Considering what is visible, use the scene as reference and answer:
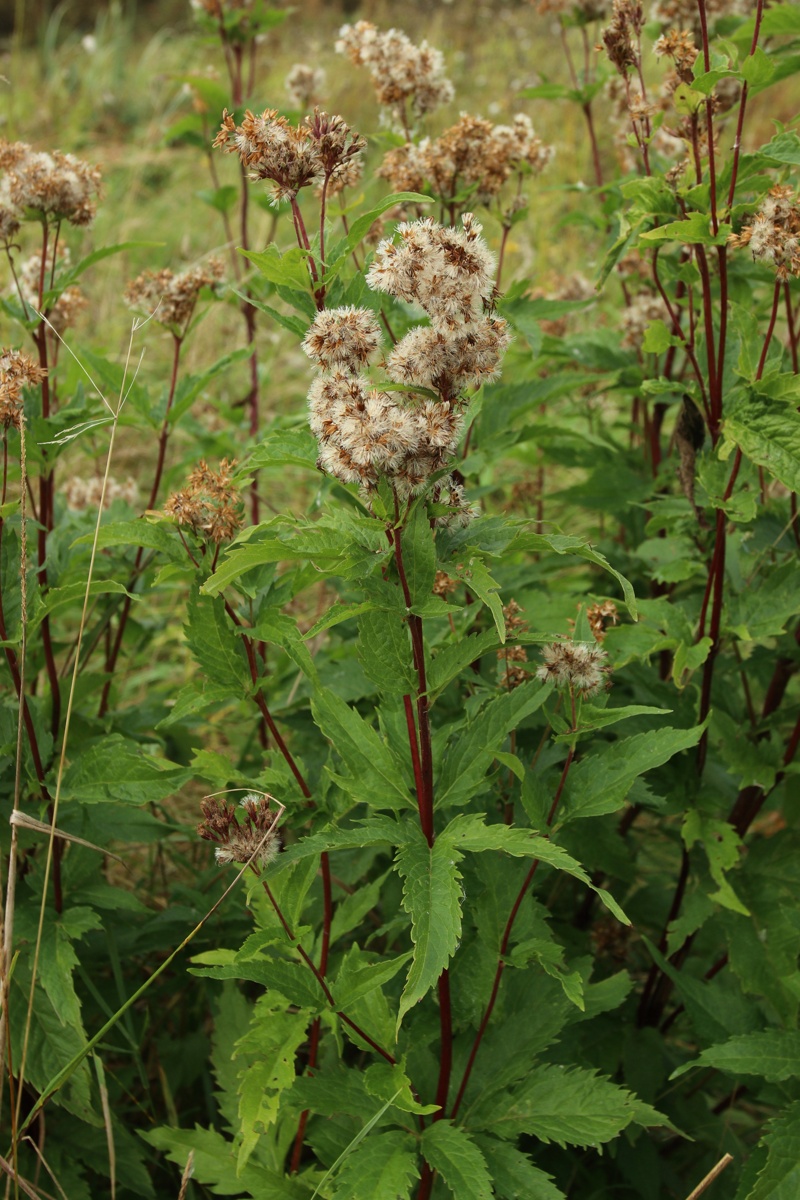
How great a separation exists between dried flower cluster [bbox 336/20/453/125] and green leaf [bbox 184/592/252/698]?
152 cm

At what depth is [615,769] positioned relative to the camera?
5.64 ft

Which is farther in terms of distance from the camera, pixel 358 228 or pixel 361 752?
pixel 361 752

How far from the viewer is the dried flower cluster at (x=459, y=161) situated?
2.39 metres

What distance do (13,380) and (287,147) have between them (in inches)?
27.0

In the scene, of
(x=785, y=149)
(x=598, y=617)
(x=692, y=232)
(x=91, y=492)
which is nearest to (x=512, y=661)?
(x=598, y=617)

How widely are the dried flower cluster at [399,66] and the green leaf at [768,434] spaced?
125 cm

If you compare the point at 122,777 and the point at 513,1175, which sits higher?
the point at 122,777

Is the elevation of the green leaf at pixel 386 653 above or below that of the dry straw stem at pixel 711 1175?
above

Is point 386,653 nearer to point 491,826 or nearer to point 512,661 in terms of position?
point 491,826

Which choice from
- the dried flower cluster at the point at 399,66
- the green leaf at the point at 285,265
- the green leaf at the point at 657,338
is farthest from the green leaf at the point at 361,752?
the dried flower cluster at the point at 399,66

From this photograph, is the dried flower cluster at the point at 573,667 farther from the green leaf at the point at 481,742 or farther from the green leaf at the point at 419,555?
the green leaf at the point at 419,555

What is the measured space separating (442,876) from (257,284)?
1.76m

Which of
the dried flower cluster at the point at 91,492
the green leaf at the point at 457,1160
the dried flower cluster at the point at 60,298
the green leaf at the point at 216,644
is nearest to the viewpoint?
the green leaf at the point at 457,1160

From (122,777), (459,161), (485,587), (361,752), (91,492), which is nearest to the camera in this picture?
(485,587)
